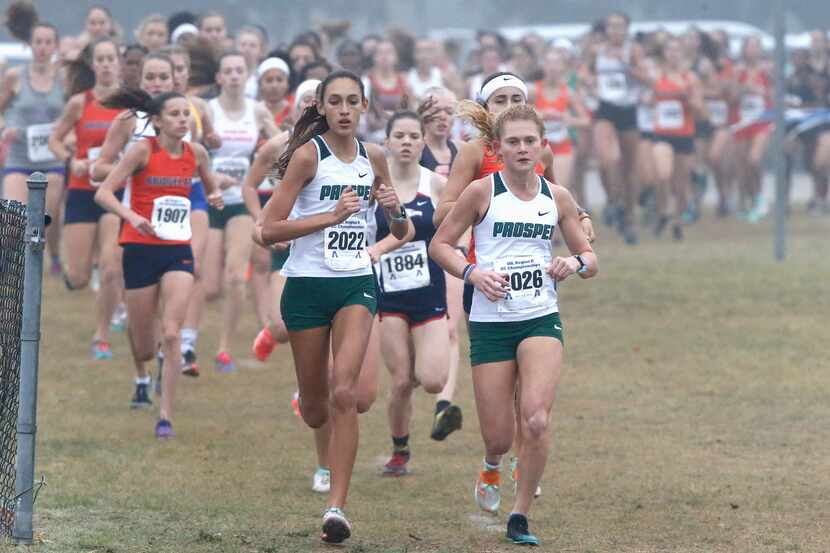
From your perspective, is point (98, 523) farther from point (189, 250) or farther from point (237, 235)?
point (237, 235)

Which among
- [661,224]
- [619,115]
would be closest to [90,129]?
[619,115]

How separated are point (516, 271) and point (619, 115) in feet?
44.6

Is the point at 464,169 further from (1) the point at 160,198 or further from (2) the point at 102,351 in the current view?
(2) the point at 102,351

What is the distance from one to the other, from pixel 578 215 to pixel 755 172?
56.5ft

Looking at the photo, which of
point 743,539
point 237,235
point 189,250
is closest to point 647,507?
point 743,539

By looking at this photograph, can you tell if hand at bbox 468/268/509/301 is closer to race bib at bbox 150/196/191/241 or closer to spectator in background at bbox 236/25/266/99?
race bib at bbox 150/196/191/241

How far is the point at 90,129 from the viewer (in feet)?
42.7

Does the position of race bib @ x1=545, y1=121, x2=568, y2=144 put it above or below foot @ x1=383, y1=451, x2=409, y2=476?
above

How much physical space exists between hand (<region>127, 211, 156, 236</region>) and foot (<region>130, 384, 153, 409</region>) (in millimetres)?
1518

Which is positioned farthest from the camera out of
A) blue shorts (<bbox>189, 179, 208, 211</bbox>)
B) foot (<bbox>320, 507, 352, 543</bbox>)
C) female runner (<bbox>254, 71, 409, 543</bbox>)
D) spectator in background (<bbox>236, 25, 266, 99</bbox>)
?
spectator in background (<bbox>236, 25, 266, 99</bbox>)

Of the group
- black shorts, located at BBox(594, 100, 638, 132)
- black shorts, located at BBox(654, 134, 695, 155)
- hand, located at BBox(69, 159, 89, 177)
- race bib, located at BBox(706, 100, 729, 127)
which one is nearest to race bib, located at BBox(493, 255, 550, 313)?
hand, located at BBox(69, 159, 89, 177)

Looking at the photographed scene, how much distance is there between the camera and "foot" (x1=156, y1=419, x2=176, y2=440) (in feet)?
33.7

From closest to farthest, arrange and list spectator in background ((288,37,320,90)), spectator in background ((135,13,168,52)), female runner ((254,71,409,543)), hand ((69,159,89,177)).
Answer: female runner ((254,71,409,543)) → hand ((69,159,89,177)) → spectator in background ((288,37,320,90)) → spectator in background ((135,13,168,52))

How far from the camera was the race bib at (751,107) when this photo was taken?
24.6 metres
